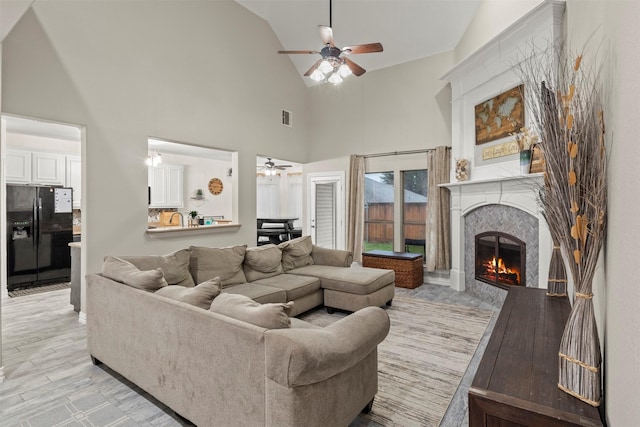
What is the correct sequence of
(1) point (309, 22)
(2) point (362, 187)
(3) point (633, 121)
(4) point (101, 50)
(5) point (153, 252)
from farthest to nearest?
(2) point (362, 187), (1) point (309, 22), (5) point (153, 252), (4) point (101, 50), (3) point (633, 121)

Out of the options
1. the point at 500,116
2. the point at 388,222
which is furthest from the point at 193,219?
the point at 500,116

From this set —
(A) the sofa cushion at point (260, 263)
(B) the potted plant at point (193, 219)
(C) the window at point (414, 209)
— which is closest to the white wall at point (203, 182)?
(B) the potted plant at point (193, 219)

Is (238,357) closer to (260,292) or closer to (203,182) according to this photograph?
(260,292)

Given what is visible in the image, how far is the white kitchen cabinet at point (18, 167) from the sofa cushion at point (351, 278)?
5.16 meters

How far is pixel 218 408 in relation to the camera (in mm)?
1777

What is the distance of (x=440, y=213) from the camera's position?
18.5 ft

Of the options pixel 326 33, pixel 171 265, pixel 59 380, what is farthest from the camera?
pixel 326 33

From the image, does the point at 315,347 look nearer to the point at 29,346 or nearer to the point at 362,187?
the point at 29,346

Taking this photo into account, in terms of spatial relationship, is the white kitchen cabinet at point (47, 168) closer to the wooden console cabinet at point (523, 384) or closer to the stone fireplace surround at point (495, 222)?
the stone fireplace surround at point (495, 222)

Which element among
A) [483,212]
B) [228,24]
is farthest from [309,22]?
[483,212]

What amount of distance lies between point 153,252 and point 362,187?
3837 millimetres

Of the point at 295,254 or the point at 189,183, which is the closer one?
the point at 295,254

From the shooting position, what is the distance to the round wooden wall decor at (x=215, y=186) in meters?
9.33

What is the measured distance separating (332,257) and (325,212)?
257 cm
